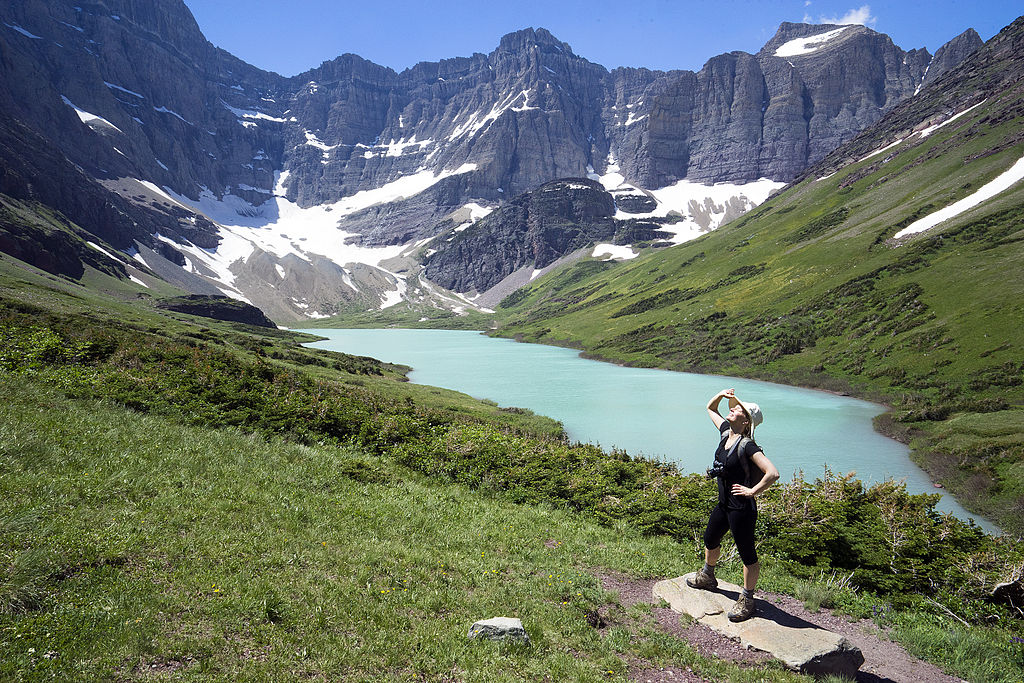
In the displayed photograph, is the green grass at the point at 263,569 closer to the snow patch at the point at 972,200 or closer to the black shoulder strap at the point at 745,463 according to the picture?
the black shoulder strap at the point at 745,463

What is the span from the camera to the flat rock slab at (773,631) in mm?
7867

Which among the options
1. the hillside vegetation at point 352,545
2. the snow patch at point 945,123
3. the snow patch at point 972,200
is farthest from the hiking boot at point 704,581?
the snow patch at point 945,123

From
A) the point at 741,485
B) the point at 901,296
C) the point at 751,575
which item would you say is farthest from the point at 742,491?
the point at 901,296

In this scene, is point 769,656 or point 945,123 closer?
point 769,656

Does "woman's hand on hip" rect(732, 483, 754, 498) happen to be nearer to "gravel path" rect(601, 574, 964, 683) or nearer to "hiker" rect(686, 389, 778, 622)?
"hiker" rect(686, 389, 778, 622)

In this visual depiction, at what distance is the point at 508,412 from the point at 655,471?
34.8 meters

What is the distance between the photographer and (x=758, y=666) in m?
8.09

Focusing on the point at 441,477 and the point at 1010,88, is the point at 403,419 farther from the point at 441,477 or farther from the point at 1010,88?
the point at 1010,88

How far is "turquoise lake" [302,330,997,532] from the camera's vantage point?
38.4 m

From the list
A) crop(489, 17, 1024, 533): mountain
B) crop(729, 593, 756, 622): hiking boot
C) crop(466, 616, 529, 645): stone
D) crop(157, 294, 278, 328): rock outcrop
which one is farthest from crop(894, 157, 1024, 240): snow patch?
crop(157, 294, 278, 328): rock outcrop

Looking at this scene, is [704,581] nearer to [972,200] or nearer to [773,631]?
[773,631]

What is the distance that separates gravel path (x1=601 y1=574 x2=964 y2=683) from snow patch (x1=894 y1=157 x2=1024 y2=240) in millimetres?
121720

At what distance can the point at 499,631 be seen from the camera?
783 centimetres

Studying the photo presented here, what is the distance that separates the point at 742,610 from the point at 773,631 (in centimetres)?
59
